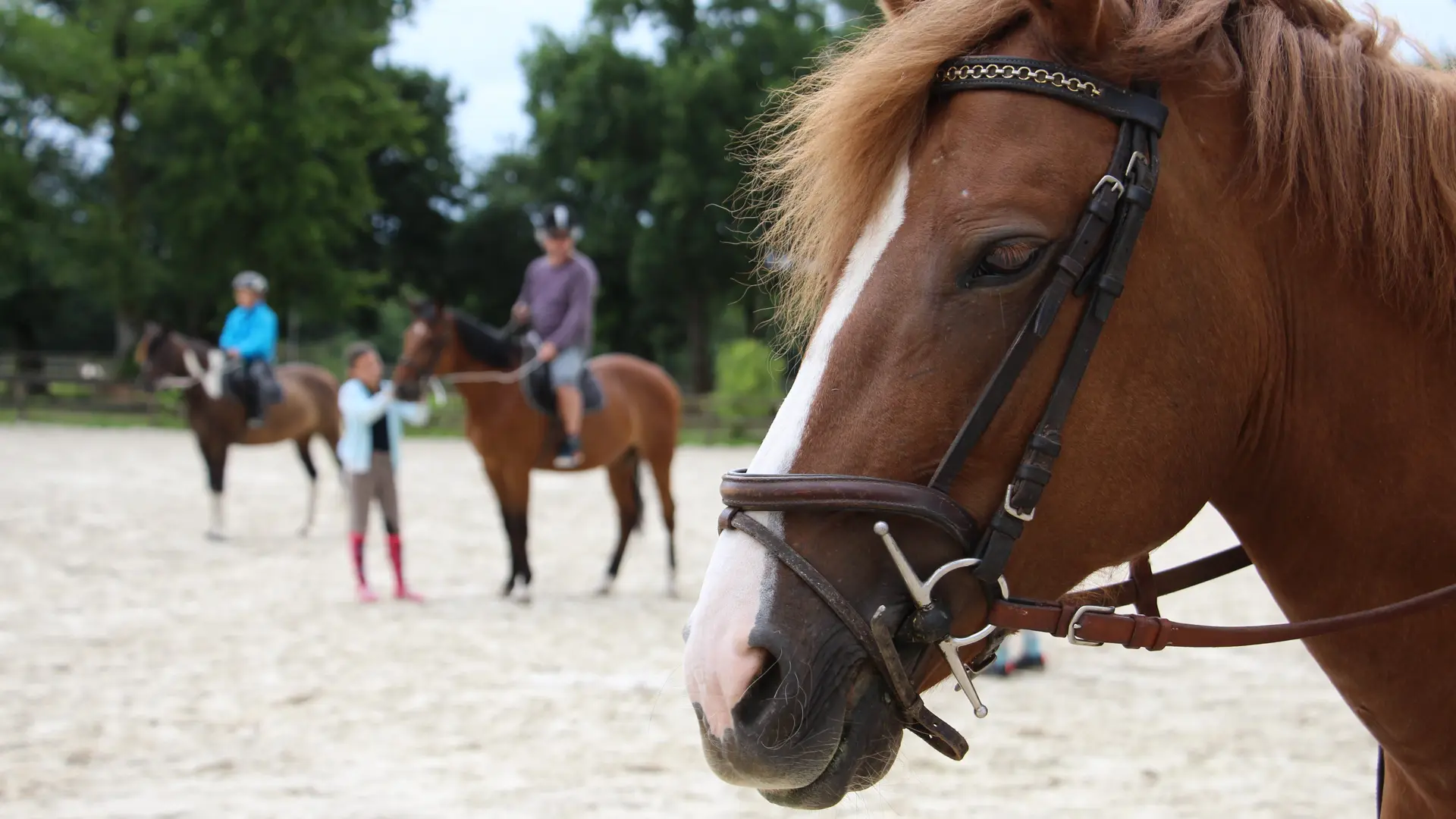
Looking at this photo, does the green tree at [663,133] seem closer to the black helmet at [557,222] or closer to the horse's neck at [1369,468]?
the black helmet at [557,222]

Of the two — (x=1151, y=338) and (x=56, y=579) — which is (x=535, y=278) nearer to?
(x=56, y=579)

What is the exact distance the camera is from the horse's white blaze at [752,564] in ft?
4.50

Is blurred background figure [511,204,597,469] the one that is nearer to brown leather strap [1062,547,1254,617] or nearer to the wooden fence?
brown leather strap [1062,547,1254,617]

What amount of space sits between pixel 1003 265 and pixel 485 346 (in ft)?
27.7

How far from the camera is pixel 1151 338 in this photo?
1.50 metres

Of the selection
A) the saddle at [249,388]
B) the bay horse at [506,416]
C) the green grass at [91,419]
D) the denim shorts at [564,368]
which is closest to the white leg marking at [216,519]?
the saddle at [249,388]

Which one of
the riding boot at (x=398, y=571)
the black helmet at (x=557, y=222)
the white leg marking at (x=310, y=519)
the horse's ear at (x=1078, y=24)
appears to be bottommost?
the white leg marking at (x=310, y=519)

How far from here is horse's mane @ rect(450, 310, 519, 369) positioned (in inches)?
375

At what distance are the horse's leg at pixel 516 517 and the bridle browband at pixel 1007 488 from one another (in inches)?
298

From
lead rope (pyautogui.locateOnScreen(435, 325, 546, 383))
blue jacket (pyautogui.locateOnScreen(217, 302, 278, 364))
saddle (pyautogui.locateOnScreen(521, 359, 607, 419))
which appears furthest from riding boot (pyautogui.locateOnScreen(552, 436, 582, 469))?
blue jacket (pyautogui.locateOnScreen(217, 302, 278, 364))

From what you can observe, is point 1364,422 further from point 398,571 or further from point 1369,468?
point 398,571

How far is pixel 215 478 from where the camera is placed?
12117 millimetres

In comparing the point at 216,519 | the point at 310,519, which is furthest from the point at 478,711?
the point at 310,519

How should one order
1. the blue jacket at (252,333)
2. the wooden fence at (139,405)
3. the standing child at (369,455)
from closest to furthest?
the standing child at (369,455) → the blue jacket at (252,333) → the wooden fence at (139,405)
